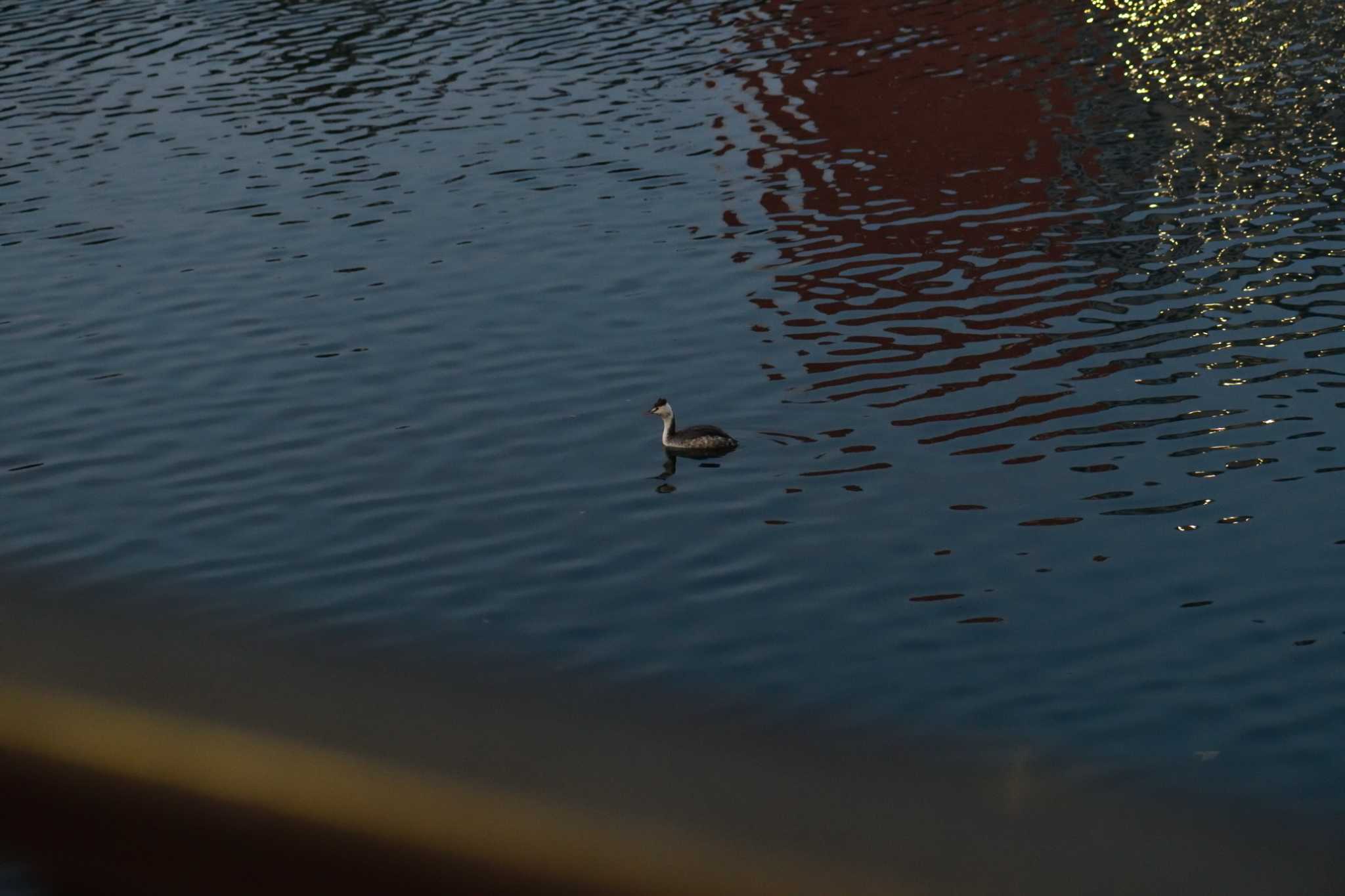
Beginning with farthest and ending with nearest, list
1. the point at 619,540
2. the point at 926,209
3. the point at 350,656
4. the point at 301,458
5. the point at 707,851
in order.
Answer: the point at 926,209, the point at 301,458, the point at 619,540, the point at 350,656, the point at 707,851

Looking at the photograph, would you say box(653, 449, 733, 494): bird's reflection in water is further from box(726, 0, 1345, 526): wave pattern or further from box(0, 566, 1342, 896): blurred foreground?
box(0, 566, 1342, 896): blurred foreground

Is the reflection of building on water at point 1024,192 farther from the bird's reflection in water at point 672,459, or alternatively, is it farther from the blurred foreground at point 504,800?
the blurred foreground at point 504,800

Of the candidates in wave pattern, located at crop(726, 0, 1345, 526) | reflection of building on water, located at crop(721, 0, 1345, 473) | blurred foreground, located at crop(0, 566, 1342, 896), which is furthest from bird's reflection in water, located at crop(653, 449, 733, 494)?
blurred foreground, located at crop(0, 566, 1342, 896)

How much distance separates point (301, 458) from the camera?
1046 inches

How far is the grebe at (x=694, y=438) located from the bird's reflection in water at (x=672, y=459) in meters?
0.07

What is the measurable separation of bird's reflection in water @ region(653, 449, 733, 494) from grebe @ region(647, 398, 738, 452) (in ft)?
0.22

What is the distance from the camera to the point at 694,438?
25.1 meters

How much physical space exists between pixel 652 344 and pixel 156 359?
8697 mm

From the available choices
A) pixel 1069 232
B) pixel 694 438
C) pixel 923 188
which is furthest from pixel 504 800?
pixel 923 188

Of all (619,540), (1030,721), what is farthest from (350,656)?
(1030,721)

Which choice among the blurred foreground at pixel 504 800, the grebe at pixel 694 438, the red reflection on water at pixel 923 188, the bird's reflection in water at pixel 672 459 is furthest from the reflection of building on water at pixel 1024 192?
the blurred foreground at pixel 504 800

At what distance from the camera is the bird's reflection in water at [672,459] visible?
24888mm

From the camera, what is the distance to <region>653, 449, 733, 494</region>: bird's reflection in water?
2489 centimetres

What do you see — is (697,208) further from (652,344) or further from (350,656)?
(350,656)
